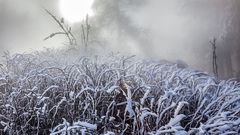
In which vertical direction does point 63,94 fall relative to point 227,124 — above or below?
above

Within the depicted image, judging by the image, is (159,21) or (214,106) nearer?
(214,106)

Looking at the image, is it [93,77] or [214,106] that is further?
[93,77]

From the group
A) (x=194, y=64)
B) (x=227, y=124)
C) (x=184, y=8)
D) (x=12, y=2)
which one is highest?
(x=12, y=2)

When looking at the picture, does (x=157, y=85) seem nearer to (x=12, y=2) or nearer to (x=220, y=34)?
(x=220, y=34)

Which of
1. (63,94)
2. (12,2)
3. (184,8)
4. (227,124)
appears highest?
(12,2)

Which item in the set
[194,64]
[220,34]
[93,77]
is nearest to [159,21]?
[194,64]

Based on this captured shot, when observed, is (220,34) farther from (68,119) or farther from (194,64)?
(68,119)

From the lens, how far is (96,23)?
3534 centimetres

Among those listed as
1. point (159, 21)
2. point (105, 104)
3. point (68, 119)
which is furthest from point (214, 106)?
point (159, 21)

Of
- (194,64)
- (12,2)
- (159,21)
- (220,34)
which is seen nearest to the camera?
(220,34)

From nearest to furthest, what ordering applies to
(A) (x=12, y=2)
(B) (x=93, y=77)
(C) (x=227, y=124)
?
(C) (x=227, y=124) < (B) (x=93, y=77) < (A) (x=12, y=2)

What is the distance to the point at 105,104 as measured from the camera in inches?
139

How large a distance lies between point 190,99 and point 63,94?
108 cm

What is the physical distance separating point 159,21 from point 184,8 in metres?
6.18
